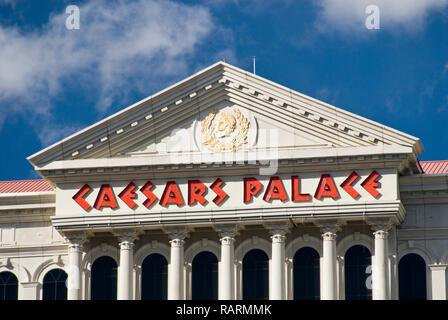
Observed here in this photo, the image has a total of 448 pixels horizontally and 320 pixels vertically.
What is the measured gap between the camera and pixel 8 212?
8406 cm

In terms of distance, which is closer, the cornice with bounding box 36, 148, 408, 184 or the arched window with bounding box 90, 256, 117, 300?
the cornice with bounding box 36, 148, 408, 184

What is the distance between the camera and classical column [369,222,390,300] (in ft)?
250

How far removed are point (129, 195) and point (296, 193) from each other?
9224mm

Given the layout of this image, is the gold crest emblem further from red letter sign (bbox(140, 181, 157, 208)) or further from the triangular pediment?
red letter sign (bbox(140, 181, 157, 208))

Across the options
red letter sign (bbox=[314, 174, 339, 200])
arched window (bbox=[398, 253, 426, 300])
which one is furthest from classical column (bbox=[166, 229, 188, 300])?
arched window (bbox=[398, 253, 426, 300])

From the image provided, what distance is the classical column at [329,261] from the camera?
77.0 m

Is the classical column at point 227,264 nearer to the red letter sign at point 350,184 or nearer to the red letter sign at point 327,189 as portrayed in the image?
the red letter sign at point 327,189

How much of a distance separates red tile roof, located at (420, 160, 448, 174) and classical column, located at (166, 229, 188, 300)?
53.1 feet

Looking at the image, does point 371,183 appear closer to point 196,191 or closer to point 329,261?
point 329,261

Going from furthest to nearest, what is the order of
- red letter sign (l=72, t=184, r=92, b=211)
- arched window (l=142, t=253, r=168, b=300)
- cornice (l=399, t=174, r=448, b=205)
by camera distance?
arched window (l=142, t=253, r=168, b=300), red letter sign (l=72, t=184, r=92, b=211), cornice (l=399, t=174, r=448, b=205)
